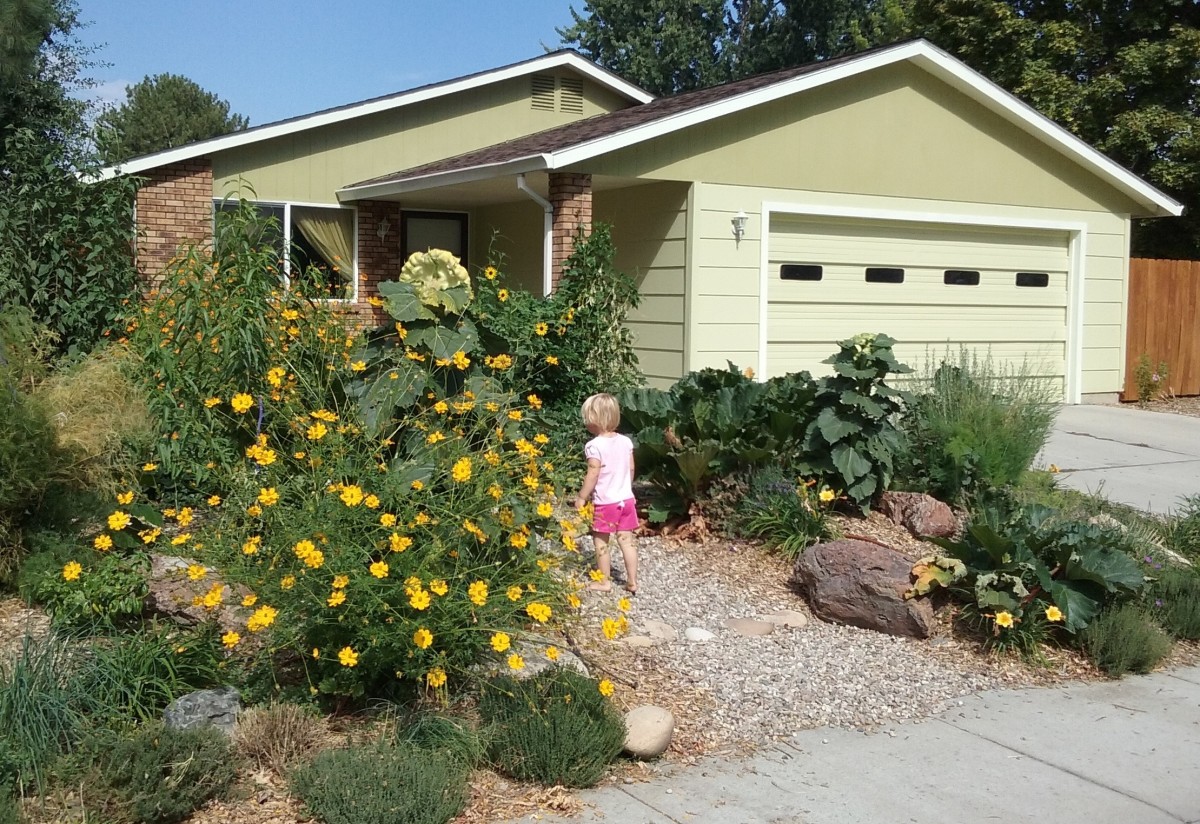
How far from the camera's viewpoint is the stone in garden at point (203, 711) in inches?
162

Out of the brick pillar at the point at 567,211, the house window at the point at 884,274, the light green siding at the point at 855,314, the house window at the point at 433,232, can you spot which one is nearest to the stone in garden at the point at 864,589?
the brick pillar at the point at 567,211

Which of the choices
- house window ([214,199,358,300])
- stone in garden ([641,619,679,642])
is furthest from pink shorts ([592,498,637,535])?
house window ([214,199,358,300])

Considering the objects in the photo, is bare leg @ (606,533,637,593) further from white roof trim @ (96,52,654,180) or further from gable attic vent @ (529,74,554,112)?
gable attic vent @ (529,74,554,112)

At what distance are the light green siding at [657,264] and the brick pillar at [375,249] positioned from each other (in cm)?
316

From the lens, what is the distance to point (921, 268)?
526 inches

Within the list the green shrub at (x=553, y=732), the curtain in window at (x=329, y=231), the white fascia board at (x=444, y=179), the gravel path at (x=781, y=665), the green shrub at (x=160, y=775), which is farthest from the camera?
the curtain in window at (x=329, y=231)

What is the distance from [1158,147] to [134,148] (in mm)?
37531

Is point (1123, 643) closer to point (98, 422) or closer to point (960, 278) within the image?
point (98, 422)

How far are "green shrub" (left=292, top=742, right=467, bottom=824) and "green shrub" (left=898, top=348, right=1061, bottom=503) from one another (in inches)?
178

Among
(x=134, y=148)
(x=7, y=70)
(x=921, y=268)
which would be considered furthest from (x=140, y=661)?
(x=134, y=148)

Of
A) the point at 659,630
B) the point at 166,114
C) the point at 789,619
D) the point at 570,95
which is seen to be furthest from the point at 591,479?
the point at 166,114

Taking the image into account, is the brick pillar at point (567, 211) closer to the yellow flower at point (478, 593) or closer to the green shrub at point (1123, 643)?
the green shrub at point (1123, 643)

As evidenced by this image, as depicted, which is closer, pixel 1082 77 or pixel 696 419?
pixel 696 419

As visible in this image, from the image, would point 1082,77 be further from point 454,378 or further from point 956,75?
point 454,378
